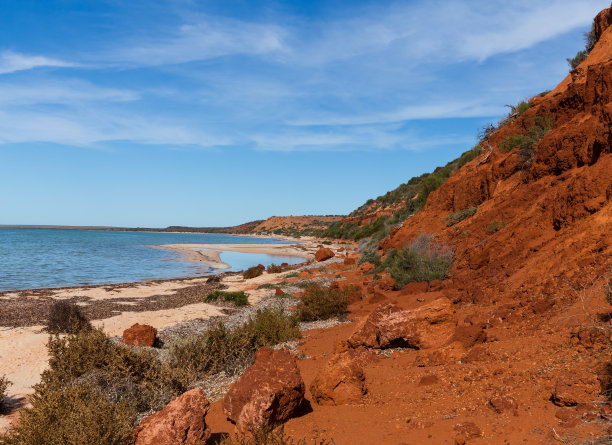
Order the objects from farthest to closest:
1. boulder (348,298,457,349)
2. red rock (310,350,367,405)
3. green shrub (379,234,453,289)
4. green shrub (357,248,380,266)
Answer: green shrub (357,248,380,266) → green shrub (379,234,453,289) → boulder (348,298,457,349) → red rock (310,350,367,405)

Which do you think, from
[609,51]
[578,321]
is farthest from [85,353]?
[609,51]

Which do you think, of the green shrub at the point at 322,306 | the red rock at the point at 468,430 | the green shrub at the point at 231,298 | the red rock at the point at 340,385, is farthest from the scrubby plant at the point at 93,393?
the green shrub at the point at 231,298

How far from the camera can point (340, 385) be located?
5914mm

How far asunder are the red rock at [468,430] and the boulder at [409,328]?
3.08 m

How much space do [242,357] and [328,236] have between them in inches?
2779

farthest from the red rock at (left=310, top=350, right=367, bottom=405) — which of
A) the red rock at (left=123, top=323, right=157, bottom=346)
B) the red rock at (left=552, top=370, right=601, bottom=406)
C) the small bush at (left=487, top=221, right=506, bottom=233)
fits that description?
the small bush at (left=487, top=221, right=506, bottom=233)

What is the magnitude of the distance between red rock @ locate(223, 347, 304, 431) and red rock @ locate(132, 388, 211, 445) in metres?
0.56

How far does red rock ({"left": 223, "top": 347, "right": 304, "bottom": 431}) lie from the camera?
5160 mm

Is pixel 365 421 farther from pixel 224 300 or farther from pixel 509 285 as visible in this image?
pixel 224 300

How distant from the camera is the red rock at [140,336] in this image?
11250mm

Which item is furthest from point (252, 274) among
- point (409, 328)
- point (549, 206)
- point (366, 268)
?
point (409, 328)

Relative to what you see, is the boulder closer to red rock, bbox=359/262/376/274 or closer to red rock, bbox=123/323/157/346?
red rock, bbox=123/323/157/346

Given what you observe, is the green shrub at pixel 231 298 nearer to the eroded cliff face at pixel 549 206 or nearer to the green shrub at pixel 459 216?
the eroded cliff face at pixel 549 206

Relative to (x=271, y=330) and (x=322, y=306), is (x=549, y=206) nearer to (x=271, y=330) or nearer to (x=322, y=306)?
(x=322, y=306)
